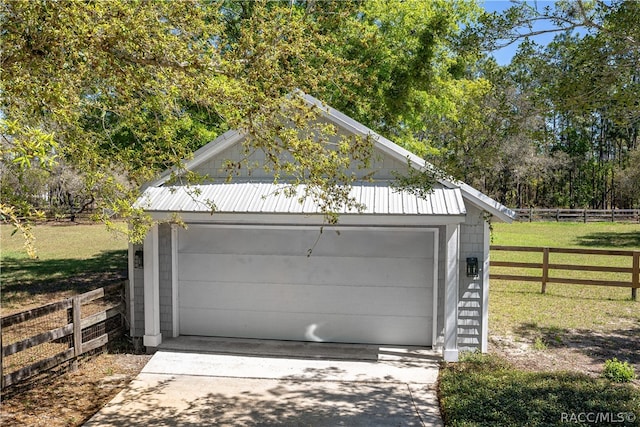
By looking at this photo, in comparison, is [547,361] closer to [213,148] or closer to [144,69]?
[213,148]

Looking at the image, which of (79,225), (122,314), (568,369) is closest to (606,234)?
(568,369)

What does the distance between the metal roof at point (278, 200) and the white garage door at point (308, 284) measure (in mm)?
745

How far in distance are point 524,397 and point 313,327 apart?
12.6 feet

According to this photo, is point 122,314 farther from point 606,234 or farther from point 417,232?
point 606,234

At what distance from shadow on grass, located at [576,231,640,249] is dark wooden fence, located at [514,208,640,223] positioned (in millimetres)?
7819

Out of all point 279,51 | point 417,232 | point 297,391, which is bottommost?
point 297,391

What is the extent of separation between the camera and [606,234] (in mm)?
27062

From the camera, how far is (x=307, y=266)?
9016mm

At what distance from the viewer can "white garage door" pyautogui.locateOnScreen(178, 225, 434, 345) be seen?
8773 mm

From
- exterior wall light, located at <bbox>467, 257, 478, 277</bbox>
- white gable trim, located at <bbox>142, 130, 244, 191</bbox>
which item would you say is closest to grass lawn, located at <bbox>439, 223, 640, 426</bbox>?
exterior wall light, located at <bbox>467, 257, 478, 277</bbox>

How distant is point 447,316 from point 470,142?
2906 millimetres

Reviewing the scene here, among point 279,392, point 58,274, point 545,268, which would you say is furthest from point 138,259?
point 545,268

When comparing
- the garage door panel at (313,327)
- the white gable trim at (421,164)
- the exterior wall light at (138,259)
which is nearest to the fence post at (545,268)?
the white gable trim at (421,164)

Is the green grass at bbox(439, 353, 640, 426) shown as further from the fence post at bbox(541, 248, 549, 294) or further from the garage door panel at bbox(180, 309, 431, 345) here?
the fence post at bbox(541, 248, 549, 294)
